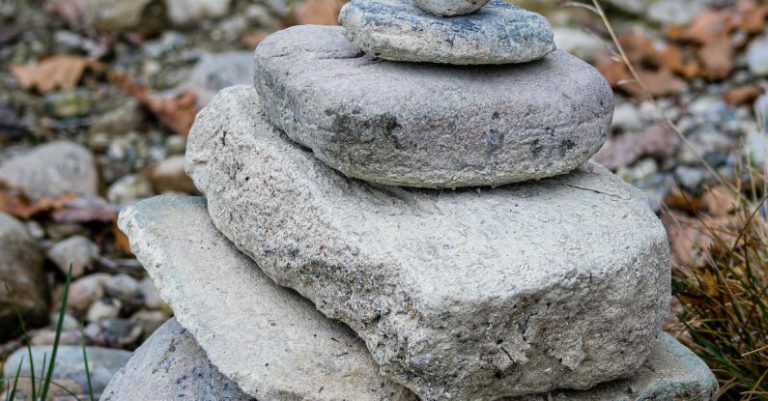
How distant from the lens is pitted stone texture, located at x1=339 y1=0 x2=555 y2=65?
2090mm

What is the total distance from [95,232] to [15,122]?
1284 mm

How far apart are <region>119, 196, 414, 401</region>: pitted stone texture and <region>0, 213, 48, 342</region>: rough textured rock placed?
1221 mm

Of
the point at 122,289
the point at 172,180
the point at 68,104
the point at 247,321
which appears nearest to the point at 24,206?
the point at 172,180

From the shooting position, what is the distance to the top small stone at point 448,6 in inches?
83.7

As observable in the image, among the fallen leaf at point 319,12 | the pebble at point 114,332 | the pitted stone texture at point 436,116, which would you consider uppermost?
the pitted stone texture at point 436,116

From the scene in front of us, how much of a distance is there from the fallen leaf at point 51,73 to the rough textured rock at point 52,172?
0.95 metres

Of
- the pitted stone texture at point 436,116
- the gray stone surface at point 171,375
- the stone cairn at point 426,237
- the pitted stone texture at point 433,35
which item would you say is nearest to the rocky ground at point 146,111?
the gray stone surface at point 171,375

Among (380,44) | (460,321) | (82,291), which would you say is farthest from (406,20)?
(82,291)

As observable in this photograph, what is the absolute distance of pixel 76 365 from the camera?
10.2 feet

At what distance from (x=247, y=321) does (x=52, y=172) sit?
270cm

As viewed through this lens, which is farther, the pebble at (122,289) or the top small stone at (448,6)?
the pebble at (122,289)

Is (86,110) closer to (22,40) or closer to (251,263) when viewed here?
(22,40)

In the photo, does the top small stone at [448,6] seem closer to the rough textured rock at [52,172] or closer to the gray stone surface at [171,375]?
the gray stone surface at [171,375]

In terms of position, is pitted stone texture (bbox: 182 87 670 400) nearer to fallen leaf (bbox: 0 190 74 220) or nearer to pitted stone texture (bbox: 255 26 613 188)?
pitted stone texture (bbox: 255 26 613 188)
